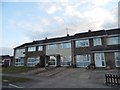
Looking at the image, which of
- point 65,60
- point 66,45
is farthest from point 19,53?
point 65,60

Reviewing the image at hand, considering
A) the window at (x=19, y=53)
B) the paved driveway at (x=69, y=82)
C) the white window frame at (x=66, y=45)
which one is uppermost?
the white window frame at (x=66, y=45)

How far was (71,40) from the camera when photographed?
119ft

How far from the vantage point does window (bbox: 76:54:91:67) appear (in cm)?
3291

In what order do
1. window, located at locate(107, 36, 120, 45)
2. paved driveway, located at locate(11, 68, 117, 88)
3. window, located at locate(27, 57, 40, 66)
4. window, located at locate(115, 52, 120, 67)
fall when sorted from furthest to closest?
window, located at locate(27, 57, 40, 66) → window, located at locate(107, 36, 120, 45) → window, located at locate(115, 52, 120, 67) → paved driveway, located at locate(11, 68, 117, 88)

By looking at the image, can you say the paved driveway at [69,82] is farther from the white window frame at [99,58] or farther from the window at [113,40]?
the window at [113,40]

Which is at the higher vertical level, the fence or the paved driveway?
the fence

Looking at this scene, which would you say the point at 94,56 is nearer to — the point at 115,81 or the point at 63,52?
the point at 63,52

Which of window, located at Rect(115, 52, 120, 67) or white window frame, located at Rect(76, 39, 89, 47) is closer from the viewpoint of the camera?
window, located at Rect(115, 52, 120, 67)

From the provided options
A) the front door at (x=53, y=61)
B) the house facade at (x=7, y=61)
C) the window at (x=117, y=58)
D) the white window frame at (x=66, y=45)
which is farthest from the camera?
the house facade at (x=7, y=61)

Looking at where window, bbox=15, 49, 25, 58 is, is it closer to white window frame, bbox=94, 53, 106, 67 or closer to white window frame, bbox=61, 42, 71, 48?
white window frame, bbox=61, 42, 71, 48

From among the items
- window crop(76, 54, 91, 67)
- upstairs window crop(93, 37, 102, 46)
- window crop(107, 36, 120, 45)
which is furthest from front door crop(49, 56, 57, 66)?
window crop(107, 36, 120, 45)

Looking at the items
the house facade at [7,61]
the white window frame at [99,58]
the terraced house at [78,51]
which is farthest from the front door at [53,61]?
the house facade at [7,61]

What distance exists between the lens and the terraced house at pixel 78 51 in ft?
99.8

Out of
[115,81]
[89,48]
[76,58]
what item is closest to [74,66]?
[76,58]
